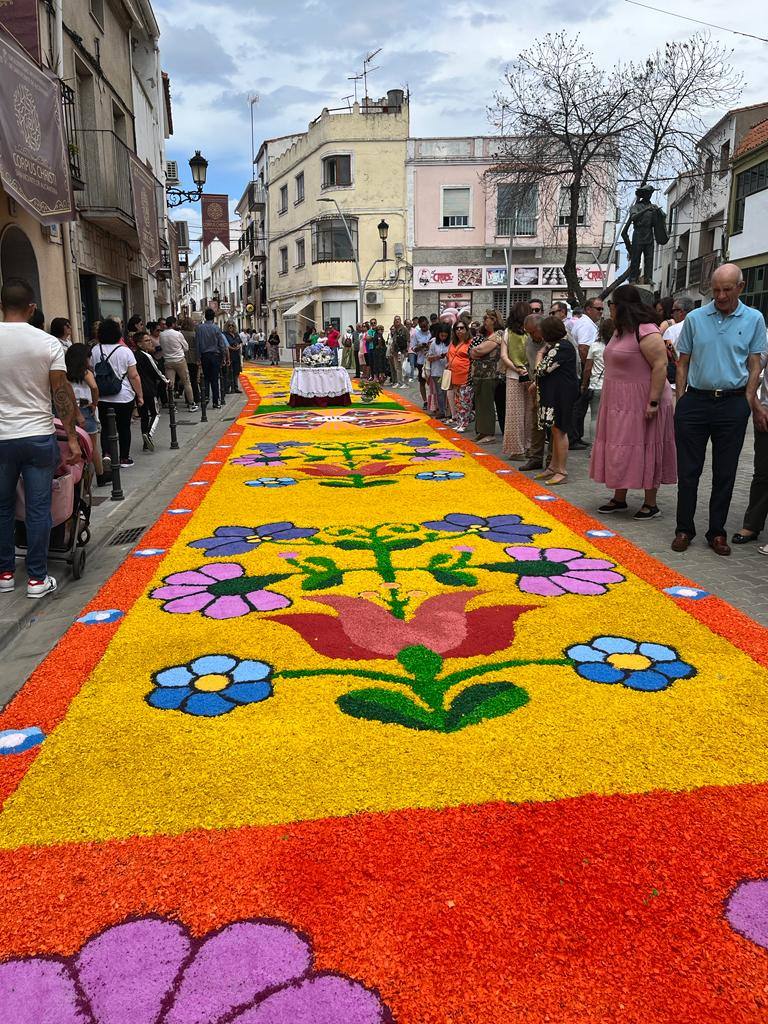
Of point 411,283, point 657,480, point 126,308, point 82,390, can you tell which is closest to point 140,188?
point 126,308

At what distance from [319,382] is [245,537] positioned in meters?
11.4

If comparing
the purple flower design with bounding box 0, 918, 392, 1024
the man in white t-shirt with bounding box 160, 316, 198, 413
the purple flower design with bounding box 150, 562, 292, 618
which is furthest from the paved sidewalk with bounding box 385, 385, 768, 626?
the man in white t-shirt with bounding box 160, 316, 198, 413

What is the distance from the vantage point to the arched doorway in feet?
34.0

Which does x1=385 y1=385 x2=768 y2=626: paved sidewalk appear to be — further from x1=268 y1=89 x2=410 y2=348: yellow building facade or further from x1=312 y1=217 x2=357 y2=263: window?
x1=312 y1=217 x2=357 y2=263: window

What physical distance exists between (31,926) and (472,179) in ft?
126

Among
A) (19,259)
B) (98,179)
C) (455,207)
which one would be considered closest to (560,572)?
(19,259)

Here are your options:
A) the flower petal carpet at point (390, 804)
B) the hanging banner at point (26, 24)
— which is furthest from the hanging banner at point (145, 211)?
the flower petal carpet at point (390, 804)

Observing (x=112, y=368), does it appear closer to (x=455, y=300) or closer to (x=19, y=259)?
(x=19, y=259)

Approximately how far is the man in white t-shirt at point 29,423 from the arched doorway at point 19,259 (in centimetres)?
643

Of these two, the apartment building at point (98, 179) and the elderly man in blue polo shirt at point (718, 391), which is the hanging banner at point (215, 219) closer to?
the apartment building at point (98, 179)

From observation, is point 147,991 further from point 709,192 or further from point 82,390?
point 709,192

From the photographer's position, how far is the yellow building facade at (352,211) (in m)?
37.7

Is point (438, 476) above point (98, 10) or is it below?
below

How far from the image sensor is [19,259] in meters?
10.7
